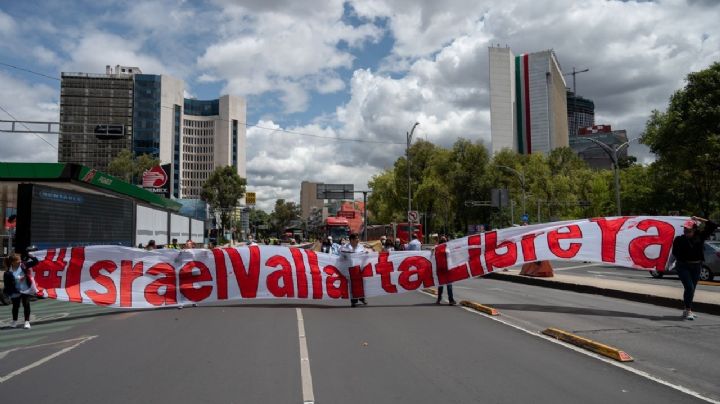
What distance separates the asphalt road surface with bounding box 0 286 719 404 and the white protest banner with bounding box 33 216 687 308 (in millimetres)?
1520

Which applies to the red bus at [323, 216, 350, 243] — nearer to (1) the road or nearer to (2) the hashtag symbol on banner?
(1) the road

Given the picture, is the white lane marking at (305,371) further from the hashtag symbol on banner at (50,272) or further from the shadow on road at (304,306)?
the hashtag symbol on banner at (50,272)

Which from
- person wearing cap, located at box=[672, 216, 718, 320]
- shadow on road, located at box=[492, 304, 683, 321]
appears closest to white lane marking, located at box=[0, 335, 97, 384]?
shadow on road, located at box=[492, 304, 683, 321]

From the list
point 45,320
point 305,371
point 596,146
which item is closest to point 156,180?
point 45,320

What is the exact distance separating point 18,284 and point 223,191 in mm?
69708

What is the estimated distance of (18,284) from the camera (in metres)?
11.4

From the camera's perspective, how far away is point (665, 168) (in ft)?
133

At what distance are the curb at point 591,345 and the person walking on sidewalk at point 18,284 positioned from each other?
9.86 metres

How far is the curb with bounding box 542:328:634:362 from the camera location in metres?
7.68

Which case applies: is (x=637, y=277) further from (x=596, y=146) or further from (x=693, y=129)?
(x=596, y=146)

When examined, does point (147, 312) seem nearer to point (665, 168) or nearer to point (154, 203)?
point (154, 203)

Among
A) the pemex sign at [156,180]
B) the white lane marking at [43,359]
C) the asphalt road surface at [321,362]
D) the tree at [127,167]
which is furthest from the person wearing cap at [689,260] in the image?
the tree at [127,167]

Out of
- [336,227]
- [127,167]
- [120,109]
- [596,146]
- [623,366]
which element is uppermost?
[120,109]

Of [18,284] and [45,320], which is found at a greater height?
[18,284]
